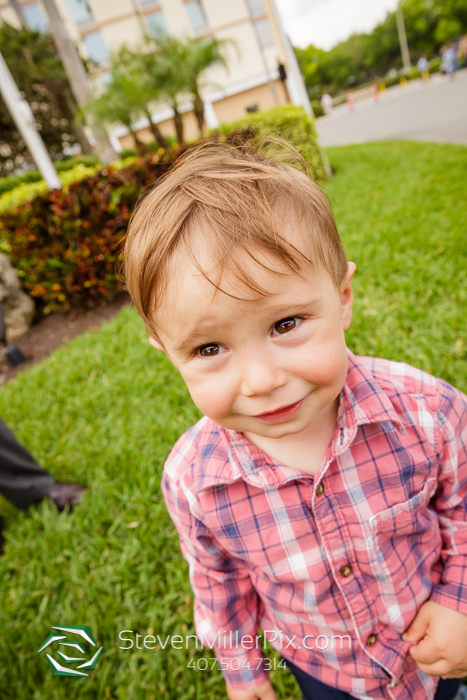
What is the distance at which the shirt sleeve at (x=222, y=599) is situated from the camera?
43.3 inches

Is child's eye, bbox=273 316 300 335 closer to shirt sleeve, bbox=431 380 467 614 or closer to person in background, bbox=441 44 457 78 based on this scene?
shirt sleeve, bbox=431 380 467 614

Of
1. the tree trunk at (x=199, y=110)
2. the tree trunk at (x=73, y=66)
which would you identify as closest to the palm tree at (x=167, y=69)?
the tree trunk at (x=199, y=110)

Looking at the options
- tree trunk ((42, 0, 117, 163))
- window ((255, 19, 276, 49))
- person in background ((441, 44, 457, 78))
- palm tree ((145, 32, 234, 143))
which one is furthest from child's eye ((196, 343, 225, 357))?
window ((255, 19, 276, 49))

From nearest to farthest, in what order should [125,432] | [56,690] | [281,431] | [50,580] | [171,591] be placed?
[281,431] < [56,690] < [171,591] < [50,580] < [125,432]

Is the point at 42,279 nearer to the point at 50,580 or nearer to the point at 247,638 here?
the point at 50,580

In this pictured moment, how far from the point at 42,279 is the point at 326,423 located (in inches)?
203

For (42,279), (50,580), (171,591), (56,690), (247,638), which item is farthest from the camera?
(42,279)

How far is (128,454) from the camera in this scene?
8.72ft

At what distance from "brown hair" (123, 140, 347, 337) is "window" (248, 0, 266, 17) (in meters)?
33.7

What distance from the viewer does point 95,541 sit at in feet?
7.13

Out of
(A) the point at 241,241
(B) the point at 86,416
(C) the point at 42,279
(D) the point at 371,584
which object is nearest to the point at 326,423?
(D) the point at 371,584

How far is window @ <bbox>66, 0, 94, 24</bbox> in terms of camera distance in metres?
26.9

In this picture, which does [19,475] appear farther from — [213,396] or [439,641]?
[439,641]

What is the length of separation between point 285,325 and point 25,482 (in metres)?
2.26
